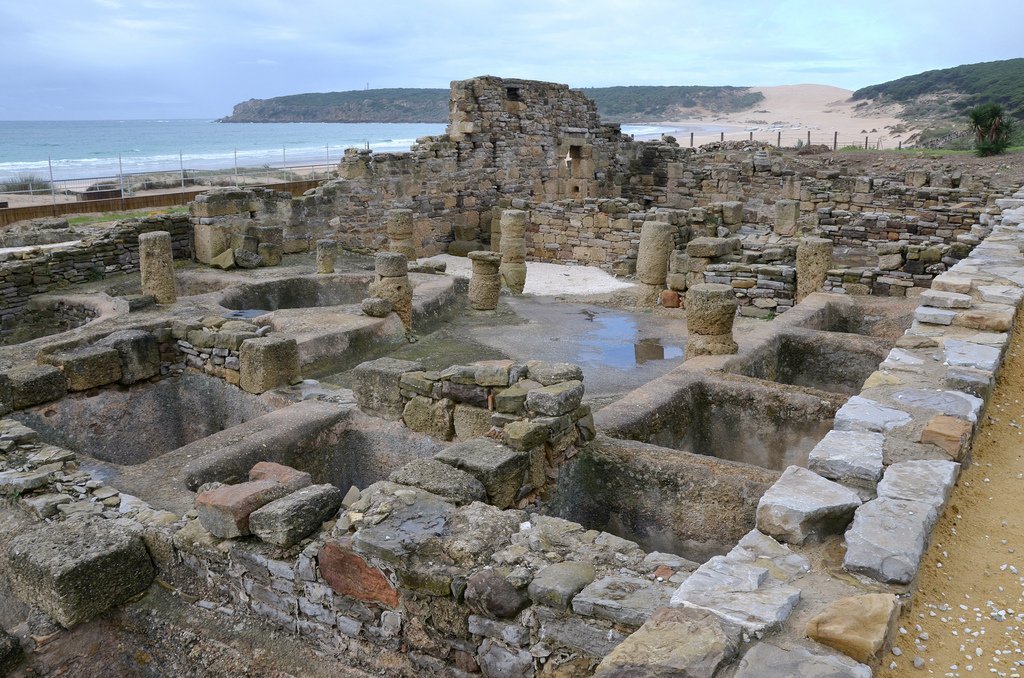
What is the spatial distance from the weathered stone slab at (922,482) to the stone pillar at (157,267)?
11.0m

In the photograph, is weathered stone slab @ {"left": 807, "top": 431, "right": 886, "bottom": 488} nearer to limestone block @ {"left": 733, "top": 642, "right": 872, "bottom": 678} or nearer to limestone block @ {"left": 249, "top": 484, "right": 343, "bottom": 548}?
limestone block @ {"left": 733, "top": 642, "right": 872, "bottom": 678}

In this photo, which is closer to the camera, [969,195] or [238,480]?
[238,480]

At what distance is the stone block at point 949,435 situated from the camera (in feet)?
13.9

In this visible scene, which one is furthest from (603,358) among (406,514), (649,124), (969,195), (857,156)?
(649,124)

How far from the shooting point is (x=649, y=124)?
107312 mm

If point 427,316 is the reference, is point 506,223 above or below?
above

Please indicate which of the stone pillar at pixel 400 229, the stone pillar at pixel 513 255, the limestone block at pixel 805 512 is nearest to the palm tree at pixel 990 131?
the stone pillar at pixel 513 255

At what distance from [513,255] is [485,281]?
98.8 inches

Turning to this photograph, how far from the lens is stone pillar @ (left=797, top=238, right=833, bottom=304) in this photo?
36.7 ft

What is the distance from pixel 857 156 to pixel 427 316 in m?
25.1

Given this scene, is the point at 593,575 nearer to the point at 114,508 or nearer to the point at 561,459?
the point at 561,459

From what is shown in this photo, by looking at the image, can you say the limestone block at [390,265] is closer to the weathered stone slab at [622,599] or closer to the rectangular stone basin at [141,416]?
the rectangular stone basin at [141,416]

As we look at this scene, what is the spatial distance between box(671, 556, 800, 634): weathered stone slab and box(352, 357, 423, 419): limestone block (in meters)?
4.22

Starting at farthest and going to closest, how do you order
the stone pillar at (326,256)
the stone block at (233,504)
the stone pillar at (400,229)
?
the stone pillar at (400,229) → the stone pillar at (326,256) → the stone block at (233,504)
